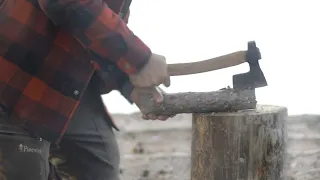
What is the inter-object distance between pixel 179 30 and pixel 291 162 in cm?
98

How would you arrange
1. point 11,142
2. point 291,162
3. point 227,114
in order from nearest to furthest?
point 11,142 < point 227,114 < point 291,162

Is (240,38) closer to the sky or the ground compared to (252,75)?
closer to the sky

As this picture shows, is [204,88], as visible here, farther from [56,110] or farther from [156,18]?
[56,110]

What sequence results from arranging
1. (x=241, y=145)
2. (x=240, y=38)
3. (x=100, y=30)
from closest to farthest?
(x=100, y=30), (x=241, y=145), (x=240, y=38)

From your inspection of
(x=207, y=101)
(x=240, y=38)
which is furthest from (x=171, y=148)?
(x=207, y=101)

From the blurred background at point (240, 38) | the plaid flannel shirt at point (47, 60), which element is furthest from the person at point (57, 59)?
the blurred background at point (240, 38)

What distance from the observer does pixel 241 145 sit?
1521 mm

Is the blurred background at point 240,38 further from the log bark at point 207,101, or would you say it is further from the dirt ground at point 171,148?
the log bark at point 207,101

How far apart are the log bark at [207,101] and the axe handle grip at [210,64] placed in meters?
0.08

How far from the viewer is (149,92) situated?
1562 millimetres

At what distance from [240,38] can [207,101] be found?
5.71 ft

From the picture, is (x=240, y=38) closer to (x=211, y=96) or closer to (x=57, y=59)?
(x=211, y=96)

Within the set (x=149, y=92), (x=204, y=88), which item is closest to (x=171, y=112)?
(x=149, y=92)

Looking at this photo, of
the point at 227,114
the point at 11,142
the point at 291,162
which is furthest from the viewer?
the point at 291,162
